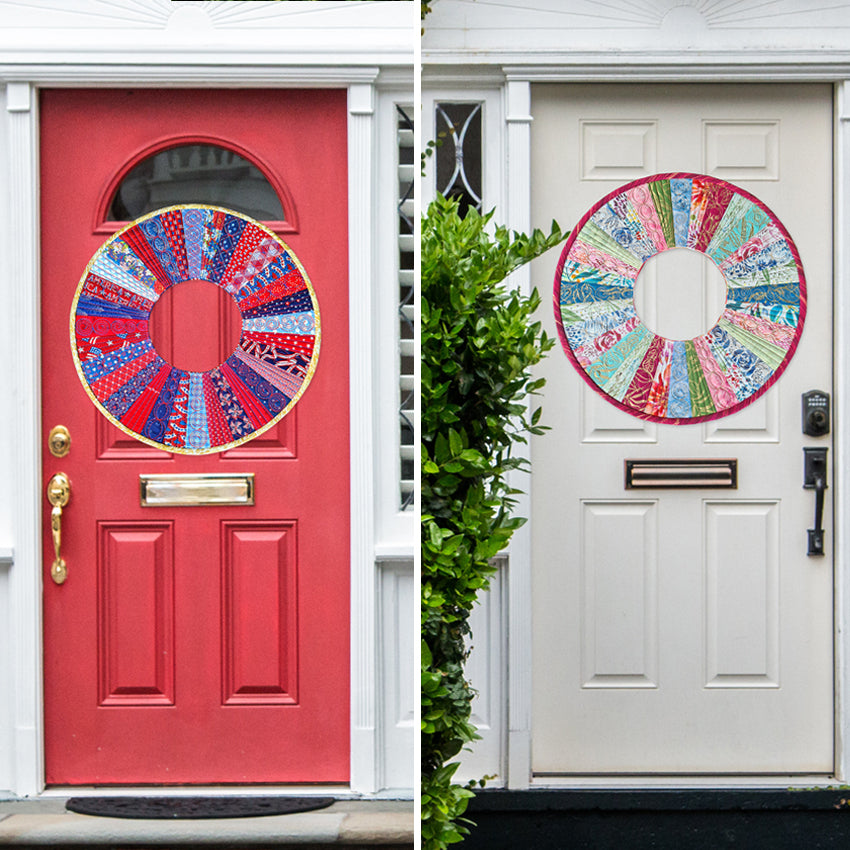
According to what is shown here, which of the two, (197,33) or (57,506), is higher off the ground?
(197,33)

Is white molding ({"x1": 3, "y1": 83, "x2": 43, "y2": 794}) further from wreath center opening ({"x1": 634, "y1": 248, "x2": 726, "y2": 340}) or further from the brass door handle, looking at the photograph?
wreath center opening ({"x1": 634, "y1": 248, "x2": 726, "y2": 340})

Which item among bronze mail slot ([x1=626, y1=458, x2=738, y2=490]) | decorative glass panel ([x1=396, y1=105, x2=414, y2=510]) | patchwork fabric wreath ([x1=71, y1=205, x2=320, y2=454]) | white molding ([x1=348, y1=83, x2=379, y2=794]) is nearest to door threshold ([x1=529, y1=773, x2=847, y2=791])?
bronze mail slot ([x1=626, y1=458, x2=738, y2=490])

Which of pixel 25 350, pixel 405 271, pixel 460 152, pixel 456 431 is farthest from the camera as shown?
pixel 460 152

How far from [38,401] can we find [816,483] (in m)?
1.60

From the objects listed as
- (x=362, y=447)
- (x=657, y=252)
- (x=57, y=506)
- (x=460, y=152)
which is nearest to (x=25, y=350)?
(x=57, y=506)

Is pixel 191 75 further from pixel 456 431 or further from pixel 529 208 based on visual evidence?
pixel 529 208

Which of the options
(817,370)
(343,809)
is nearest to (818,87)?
(817,370)

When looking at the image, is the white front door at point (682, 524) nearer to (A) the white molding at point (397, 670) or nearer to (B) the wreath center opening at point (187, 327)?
(A) the white molding at point (397, 670)

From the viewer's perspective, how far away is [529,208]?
6.43ft

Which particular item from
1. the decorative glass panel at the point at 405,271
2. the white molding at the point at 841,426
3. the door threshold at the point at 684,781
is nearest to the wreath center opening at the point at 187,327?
the decorative glass panel at the point at 405,271

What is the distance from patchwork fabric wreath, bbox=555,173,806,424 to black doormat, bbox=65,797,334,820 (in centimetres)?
107

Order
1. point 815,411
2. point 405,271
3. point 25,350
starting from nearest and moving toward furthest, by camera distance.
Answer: point 25,350, point 405,271, point 815,411

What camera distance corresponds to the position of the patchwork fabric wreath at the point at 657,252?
76.5 inches

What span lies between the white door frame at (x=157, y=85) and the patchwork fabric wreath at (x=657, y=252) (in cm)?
79
